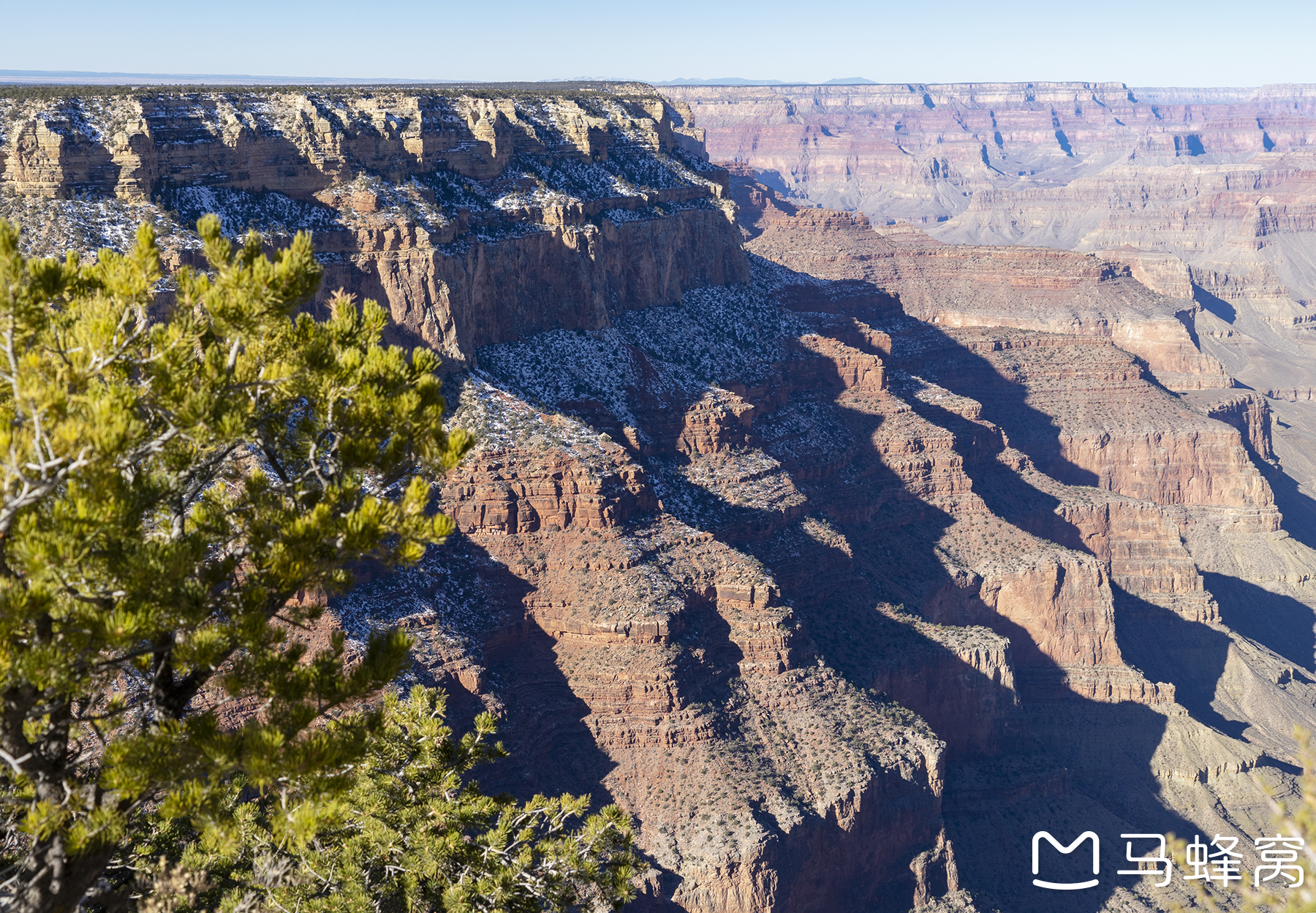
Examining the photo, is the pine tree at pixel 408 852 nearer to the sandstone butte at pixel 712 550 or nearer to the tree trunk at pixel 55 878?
the tree trunk at pixel 55 878

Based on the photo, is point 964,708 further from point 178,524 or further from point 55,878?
point 55,878

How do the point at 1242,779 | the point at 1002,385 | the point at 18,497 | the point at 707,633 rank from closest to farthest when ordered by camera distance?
1. the point at 18,497
2. the point at 707,633
3. the point at 1242,779
4. the point at 1002,385

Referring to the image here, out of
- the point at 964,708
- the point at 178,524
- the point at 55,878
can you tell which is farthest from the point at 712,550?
the point at 55,878

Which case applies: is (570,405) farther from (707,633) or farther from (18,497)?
(18,497)

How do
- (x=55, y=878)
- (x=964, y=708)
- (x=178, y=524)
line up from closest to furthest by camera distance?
(x=55, y=878)
(x=178, y=524)
(x=964, y=708)

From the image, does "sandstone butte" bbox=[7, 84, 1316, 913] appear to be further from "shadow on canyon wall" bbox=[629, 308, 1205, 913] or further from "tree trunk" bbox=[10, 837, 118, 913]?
"tree trunk" bbox=[10, 837, 118, 913]

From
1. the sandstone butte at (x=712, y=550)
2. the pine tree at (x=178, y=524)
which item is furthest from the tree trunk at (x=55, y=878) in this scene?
the sandstone butte at (x=712, y=550)

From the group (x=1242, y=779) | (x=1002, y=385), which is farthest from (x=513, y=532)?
(x=1002, y=385)
